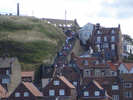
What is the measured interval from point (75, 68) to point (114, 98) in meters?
10.8

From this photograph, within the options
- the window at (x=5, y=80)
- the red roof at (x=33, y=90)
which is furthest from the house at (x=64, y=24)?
the red roof at (x=33, y=90)

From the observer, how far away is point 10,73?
81.8 metres

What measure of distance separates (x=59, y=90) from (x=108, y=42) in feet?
104

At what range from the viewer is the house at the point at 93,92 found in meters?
69.9

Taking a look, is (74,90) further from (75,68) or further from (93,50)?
(93,50)

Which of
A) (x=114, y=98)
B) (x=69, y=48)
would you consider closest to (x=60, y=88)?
(x=114, y=98)

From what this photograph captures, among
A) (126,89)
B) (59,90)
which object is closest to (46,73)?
(59,90)

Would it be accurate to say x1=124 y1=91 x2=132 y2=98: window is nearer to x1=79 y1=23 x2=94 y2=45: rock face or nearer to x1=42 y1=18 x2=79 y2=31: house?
x1=79 y1=23 x2=94 y2=45: rock face

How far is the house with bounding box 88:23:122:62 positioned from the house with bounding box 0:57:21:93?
22.8 meters

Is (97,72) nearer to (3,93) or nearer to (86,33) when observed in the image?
(3,93)

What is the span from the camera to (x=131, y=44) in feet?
375

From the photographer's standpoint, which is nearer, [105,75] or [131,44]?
[105,75]

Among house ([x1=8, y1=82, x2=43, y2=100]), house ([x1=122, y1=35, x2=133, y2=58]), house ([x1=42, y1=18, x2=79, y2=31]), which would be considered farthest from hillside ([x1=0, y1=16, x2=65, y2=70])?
house ([x1=8, y1=82, x2=43, y2=100])

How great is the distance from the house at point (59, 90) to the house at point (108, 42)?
91.0ft
